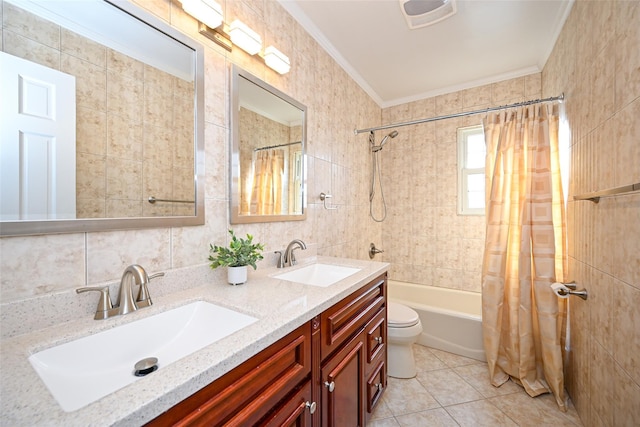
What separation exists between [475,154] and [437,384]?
2.24 metres

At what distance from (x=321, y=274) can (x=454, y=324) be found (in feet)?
4.73

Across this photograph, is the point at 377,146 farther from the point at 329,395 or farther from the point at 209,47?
the point at 329,395

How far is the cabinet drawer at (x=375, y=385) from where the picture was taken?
1.44m

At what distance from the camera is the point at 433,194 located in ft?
9.80

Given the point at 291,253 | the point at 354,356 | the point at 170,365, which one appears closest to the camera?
the point at 170,365

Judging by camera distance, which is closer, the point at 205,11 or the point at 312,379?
the point at 312,379

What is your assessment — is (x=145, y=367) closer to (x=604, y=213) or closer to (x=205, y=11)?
(x=205, y=11)

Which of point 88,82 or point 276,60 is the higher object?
point 276,60

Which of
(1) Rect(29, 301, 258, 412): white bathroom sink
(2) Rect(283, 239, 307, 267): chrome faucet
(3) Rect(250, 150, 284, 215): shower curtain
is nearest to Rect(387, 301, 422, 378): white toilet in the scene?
(2) Rect(283, 239, 307, 267): chrome faucet

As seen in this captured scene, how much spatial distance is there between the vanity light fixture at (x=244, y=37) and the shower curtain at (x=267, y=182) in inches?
20.6

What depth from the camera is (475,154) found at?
282 centimetres

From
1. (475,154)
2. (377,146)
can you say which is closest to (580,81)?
(475,154)

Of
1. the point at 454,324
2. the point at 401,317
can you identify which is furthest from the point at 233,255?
the point at 454,324

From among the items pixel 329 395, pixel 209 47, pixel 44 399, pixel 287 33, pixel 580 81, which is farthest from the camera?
pixel 287 33
